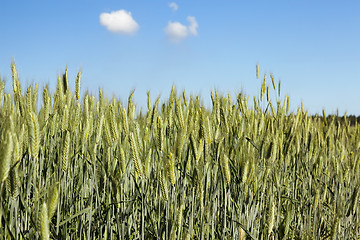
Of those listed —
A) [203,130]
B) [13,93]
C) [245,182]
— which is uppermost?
[13,93]

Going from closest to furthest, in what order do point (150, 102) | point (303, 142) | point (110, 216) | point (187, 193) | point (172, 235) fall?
point (172, 235) → point (110, 216) → point (187, 193) → point (150, 102) → point (303, 142)

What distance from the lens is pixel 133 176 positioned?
4.39 feet

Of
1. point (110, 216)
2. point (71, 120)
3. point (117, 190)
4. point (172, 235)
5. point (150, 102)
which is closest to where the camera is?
point (172, 235)

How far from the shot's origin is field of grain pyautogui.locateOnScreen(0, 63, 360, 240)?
1.11m

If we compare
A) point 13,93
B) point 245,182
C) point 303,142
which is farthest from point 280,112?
point 13,93

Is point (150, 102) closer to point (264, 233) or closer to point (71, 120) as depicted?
point (71, 120)

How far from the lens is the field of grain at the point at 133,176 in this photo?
111 centimetres

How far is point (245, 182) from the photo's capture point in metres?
1.36

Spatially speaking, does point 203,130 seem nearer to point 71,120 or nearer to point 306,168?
point 71,120

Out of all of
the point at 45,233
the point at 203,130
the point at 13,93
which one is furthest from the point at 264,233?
the point at 13,93

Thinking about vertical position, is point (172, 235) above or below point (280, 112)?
below

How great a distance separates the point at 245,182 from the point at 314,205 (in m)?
0.54

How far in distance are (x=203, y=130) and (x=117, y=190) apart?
0.40 metres

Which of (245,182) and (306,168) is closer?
(245,182)
